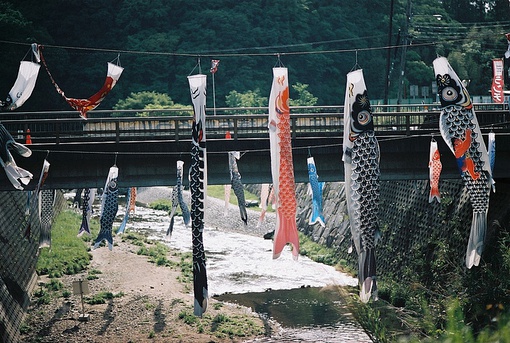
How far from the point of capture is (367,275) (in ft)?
80.0

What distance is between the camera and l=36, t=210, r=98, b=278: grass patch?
37.0 m

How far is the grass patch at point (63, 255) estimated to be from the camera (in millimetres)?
36969

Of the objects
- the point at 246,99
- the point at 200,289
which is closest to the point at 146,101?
the point at 246,99

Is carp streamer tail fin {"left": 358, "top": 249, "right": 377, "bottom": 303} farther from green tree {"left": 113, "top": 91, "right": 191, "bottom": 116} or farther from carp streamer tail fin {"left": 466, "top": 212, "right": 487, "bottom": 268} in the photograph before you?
green tree {"left": 113, "top": 91, "right": 191, "bottom": 116}

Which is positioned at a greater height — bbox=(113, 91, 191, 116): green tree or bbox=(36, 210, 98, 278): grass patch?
bbox=(113, 91, 191, 116): green tree

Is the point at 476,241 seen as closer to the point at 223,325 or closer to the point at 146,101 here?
the point at 223,325

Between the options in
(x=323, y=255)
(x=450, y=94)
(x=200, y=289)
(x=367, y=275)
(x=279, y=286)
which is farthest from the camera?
(x=323, y=255)

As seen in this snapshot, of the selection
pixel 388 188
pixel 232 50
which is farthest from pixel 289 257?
pixel 232 50

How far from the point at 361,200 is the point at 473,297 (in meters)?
4.81

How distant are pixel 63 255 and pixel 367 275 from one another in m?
19.0

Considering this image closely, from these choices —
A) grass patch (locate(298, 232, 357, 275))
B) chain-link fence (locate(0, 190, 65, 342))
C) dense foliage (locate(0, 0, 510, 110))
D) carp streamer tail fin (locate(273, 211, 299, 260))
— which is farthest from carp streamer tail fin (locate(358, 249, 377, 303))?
dense foliage (locate(0, 0, 510, 110))

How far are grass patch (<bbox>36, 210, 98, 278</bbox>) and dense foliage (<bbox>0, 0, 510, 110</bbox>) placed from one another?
32696 mm

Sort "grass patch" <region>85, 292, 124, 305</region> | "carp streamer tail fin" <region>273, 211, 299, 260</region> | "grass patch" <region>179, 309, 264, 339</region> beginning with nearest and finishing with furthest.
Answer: "carp streamer tail fin" <region>273, 211, 299, 260</region> < "grass patch" <region>179, 309, 264, 339</region> < "grass patch" <region>85, 292, 124, 305</region>

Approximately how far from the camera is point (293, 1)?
3214 inches
